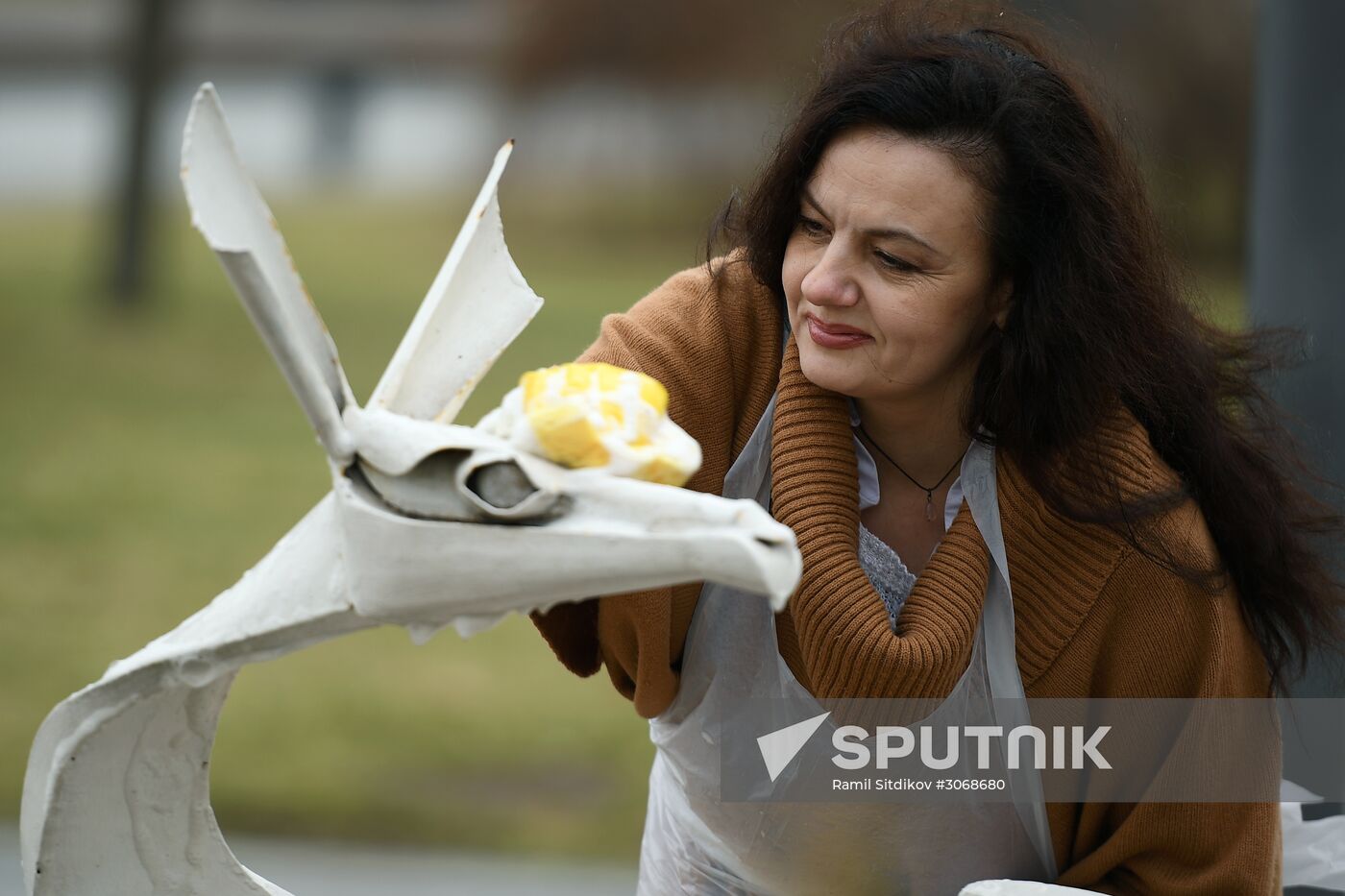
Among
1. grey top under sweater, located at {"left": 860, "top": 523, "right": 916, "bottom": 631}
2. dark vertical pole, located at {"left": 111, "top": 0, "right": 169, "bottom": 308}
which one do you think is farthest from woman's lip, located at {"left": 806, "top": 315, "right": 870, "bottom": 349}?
dark vertical pole, located at {"left": 111, "top": 0, "right": 169, "bottom": 308}

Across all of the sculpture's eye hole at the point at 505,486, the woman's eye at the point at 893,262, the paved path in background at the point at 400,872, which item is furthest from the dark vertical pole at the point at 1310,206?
the paved path in background at the point at 400,872

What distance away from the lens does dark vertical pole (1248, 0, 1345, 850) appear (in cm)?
195

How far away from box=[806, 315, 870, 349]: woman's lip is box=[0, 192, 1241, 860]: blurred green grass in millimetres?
596

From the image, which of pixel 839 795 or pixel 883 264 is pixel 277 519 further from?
pixel 883 264

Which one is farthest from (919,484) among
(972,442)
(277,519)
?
(277,519)

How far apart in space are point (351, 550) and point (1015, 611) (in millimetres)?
728

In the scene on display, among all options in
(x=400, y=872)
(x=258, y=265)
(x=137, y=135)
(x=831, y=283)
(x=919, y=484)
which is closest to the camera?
(x=258, y=265)

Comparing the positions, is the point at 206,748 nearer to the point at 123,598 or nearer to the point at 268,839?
the point at 268,839

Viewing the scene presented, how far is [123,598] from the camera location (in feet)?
14.7

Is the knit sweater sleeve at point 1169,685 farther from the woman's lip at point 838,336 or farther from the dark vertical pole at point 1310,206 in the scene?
the dark vertical pole at point 1310,206

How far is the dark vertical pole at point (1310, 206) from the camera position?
1.95 m

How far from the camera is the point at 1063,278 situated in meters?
1.40

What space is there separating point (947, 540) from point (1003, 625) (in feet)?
0.34

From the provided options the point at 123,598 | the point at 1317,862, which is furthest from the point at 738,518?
the point at 123,598
